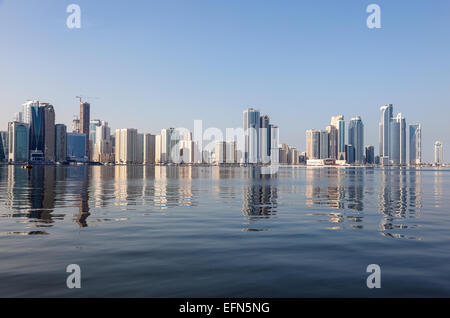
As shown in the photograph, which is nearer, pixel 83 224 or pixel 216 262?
pixel 216 262

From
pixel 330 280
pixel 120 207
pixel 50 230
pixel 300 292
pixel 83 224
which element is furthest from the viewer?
pixel 120 207

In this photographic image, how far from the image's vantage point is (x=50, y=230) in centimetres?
2783

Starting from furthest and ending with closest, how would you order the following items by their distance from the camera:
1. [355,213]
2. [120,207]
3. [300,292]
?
[120,207], [355,213], [300,292]

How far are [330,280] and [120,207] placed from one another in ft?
105

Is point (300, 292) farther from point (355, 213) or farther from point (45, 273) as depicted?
point (355, 213)

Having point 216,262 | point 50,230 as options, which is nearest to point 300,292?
point 216,262

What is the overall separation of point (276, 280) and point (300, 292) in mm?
1696
